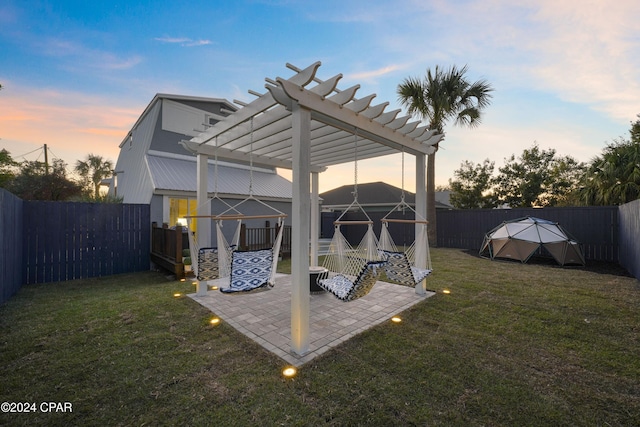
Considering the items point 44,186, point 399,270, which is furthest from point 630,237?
point 44,186

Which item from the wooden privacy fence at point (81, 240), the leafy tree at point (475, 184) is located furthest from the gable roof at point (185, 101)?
the leafy tree at point (475, 184)

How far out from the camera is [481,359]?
101 inches

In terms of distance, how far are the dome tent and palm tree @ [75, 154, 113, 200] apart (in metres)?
29.2

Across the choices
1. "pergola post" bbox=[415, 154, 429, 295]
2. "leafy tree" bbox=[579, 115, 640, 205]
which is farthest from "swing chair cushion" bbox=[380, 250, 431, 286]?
"leafy tree" bbox=[579, 115, 640, 205]

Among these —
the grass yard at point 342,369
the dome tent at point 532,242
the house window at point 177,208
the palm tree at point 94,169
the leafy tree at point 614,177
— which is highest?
the palm tree at point 94,169

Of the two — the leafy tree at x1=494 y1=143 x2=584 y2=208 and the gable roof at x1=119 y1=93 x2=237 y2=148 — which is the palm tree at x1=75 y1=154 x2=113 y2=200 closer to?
the gable roof at x1=119 y1=93 x2=237 y2=148

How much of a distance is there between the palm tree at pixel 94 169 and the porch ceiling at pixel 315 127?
25576mm

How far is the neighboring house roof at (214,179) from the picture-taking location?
838 centimetres

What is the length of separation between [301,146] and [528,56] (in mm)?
7097

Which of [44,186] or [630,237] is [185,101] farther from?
[630,237]

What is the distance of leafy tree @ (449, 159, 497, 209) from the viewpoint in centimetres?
1617

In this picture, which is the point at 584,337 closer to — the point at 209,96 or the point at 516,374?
the point at 516,374

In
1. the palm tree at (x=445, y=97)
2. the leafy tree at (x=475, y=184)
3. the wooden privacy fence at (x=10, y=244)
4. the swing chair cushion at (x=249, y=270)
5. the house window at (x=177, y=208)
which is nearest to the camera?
the swing chair cushion at (x=249, y=270)

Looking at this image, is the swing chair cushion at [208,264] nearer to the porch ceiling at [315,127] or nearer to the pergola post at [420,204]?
the porch ceiling at [315,127]
